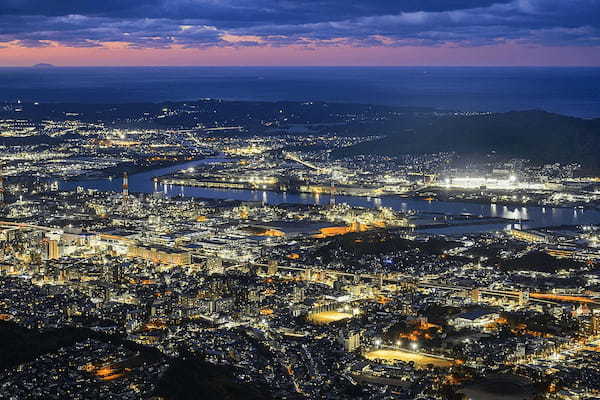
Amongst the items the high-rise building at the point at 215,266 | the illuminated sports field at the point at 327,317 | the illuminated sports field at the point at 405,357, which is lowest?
the illuminated sports field at the point at 405,357

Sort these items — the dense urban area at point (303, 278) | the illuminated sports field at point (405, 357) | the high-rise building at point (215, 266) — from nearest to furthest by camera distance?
the dense urban area at point (303, 278)
the illuminated sports field at point (405, 357)
the high-rise building at point (215, 266)

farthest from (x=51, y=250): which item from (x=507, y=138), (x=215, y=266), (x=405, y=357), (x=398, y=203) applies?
(x=507, y=138)

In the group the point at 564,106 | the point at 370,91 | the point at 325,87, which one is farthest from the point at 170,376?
the point at 325,87

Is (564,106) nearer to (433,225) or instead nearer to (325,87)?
(325,87)

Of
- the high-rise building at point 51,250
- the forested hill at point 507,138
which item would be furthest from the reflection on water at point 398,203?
the forested hill at point 507,138

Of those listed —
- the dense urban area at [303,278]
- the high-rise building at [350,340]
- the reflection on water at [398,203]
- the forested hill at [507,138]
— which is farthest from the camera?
the forested hill at [507,138]

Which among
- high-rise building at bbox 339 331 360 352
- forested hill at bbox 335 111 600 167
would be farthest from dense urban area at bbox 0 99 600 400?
forested hill at bbox 335 111 600 167

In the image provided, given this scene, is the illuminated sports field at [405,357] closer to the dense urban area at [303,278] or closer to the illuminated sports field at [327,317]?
the dense urban area at [303,278]
